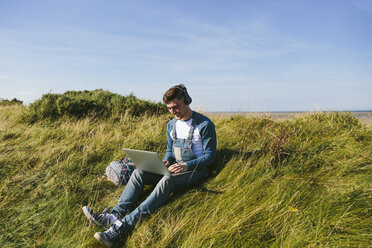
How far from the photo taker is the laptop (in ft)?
8.69

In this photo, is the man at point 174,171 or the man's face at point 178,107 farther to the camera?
the man's face at point 178,107

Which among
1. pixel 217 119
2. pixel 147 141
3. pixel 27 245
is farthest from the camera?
pixel 217 119

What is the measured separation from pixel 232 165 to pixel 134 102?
6.04 meters

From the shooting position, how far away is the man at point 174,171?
2643mm

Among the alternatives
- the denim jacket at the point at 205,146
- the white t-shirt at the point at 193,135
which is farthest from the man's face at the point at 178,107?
the denim jacket at the point at 205,146

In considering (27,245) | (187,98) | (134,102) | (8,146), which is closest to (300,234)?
(187,98)

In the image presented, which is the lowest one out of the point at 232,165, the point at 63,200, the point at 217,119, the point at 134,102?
the point at 63,200

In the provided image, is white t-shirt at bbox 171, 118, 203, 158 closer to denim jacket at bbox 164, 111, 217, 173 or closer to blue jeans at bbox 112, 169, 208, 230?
denim jacket at bbox 164, 111, 217, 173

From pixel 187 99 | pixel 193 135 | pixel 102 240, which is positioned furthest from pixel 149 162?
pixel 187 99

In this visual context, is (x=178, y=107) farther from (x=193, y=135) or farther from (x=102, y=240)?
(x=102, y=240)

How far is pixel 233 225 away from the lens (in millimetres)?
2297

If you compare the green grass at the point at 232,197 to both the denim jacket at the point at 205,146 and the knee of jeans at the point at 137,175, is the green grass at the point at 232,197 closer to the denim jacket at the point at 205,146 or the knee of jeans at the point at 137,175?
the denim jacket at the point at 205,146

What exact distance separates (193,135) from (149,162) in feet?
2.49

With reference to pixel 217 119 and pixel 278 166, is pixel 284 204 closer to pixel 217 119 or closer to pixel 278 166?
pixel 278 166
